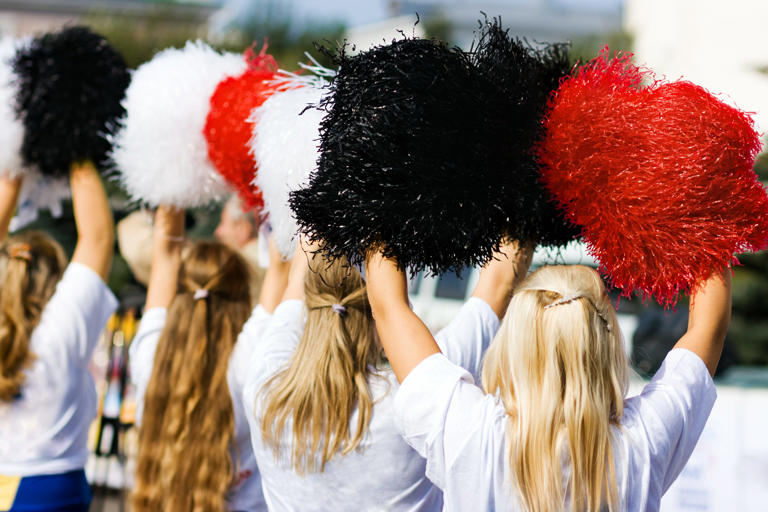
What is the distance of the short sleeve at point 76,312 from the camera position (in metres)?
2.70

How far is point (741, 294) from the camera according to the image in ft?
33.4

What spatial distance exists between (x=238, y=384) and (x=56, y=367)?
60 centimetres

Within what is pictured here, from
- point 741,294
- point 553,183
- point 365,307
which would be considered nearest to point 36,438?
point 365,307

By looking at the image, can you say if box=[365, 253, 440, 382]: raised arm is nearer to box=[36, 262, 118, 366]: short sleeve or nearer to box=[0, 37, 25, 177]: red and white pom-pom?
box=[36, 262, 118, 366]: short sleeve

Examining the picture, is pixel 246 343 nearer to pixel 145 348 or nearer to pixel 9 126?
pixel 145 348

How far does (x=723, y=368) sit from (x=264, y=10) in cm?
2010

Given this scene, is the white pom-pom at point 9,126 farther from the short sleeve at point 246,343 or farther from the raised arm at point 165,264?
the short sleeve at point 246,343

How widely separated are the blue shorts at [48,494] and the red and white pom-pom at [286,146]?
47.1 inches

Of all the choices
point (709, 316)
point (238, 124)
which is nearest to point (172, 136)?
point (238, 124)

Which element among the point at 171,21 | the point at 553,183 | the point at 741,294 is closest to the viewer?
the point at 553,183

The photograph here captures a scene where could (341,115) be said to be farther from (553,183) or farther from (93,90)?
(93,90)

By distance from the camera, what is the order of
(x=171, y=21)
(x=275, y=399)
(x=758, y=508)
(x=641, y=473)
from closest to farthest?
(x=641, y=473), (x=275, y=399), (x=758, y=508), (x=171, y=21)

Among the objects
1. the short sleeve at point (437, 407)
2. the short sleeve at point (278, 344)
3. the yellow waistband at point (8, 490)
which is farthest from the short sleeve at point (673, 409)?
the yellow waistband at point (8, 490)

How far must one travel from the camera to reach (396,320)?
Result: 1.71m
